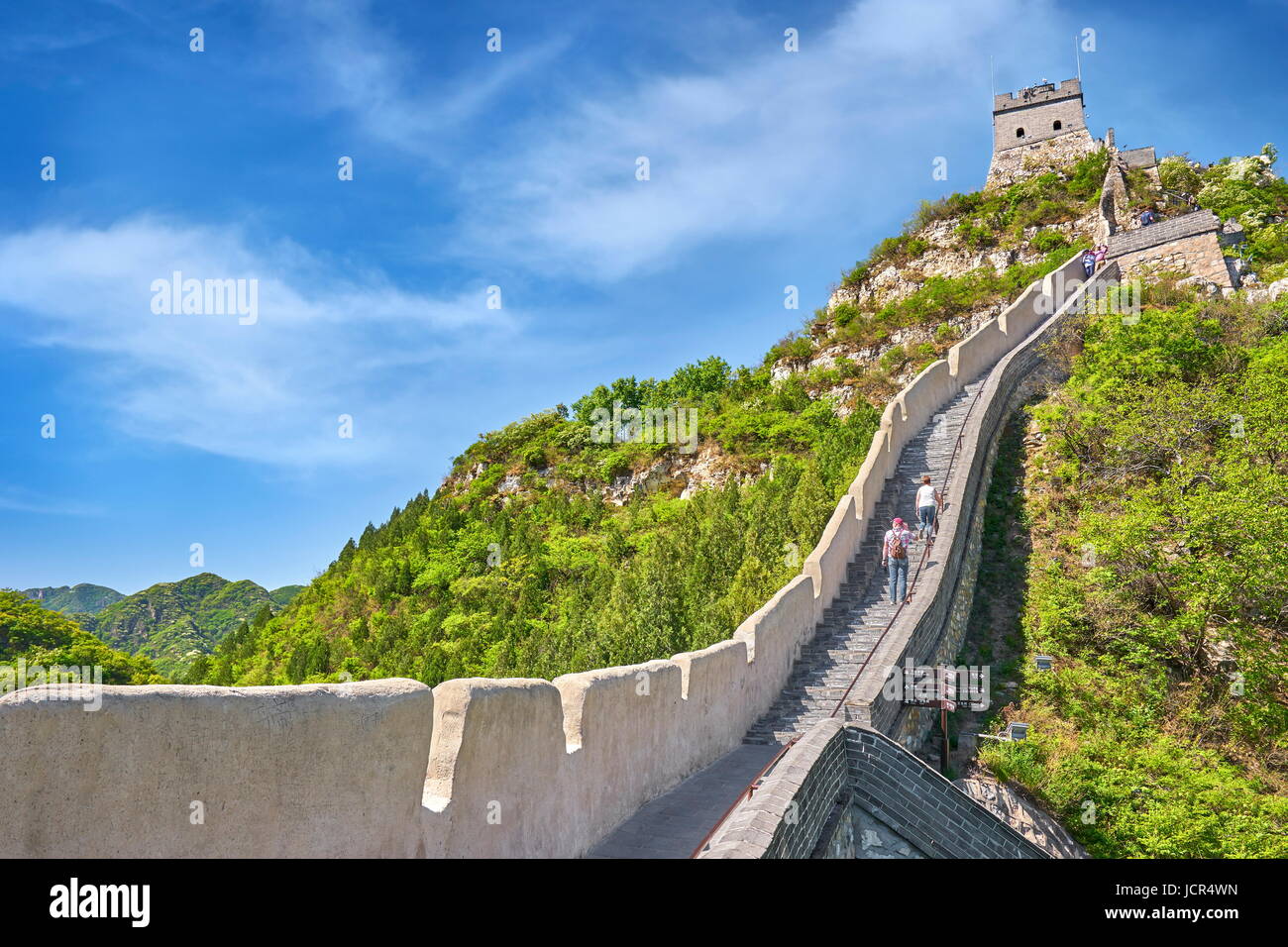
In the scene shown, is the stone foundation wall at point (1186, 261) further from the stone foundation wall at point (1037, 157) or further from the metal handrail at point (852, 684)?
the stone foundation wall at point (1037, 157)

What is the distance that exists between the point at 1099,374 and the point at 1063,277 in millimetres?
9977

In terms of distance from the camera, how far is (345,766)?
144 inches

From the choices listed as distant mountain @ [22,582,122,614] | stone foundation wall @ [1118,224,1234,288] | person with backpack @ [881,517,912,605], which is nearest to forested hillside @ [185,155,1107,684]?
person with backpack @ [881,517,912,605]

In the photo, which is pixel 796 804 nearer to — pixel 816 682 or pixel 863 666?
pixel 863 666

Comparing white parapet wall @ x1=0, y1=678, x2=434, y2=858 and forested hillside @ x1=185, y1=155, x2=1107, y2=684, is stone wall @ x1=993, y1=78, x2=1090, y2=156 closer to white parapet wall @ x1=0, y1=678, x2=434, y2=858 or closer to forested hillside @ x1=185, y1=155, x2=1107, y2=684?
forested hillside @ x1=185, y1=155, x2=1107, y2=684

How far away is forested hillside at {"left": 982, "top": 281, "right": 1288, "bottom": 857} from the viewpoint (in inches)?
355

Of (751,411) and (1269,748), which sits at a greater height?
(751,411)

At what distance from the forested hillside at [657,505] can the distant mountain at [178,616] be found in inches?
941

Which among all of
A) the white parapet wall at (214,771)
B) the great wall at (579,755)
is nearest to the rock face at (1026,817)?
the great wall at (579,755)

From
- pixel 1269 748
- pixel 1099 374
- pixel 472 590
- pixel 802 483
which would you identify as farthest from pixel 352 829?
pixel 472 590

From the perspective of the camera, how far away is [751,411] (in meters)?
25.0

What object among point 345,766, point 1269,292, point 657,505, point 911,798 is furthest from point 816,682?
point 1269,292

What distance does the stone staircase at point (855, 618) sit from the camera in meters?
9.30
